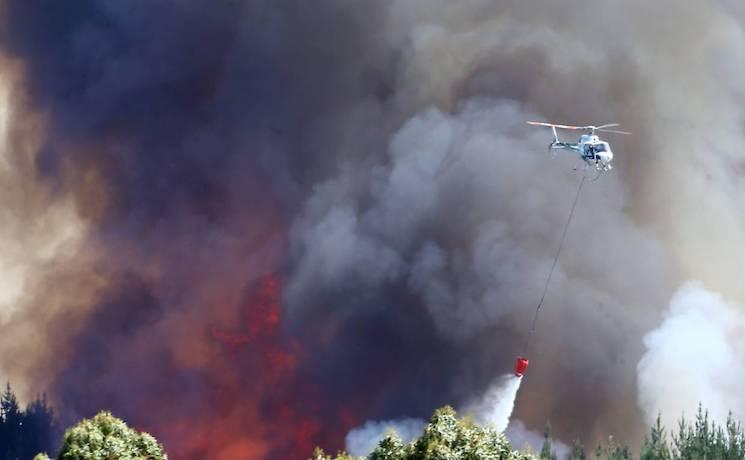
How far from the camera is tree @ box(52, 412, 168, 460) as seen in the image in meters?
46.5

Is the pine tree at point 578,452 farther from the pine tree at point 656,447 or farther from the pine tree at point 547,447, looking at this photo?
the pine tree at point 656,447

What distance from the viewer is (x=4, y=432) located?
131 m

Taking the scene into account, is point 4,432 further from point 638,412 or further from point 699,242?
point 699,242

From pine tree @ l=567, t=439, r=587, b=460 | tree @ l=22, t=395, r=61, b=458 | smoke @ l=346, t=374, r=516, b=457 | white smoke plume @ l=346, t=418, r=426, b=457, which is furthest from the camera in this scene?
tree @ l=22, t=395, r=61, b=458

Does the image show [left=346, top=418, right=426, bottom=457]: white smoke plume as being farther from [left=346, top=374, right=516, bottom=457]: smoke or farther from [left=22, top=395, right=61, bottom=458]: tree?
[left=22, top=395, right=61, bottom=458]: tree

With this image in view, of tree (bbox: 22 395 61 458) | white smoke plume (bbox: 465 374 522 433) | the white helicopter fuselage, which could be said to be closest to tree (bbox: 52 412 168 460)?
the white helicopter fuselage

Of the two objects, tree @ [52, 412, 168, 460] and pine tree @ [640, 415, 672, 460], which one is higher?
pine tree @ [640, 415, 672, 460]

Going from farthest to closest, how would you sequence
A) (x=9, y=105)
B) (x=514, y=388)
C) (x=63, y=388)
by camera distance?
(x=9, y=105) → (x=63, y=388) → (x=514, y=388)

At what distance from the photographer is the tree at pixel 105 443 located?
4650 centimetres

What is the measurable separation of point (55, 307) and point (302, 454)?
110ft

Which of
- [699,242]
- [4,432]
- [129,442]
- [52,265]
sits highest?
[699,242]

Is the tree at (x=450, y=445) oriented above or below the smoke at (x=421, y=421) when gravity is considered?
below

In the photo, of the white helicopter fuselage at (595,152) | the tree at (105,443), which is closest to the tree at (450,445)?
the tree at (105,443)

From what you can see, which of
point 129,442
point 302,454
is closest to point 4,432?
point 302,454
